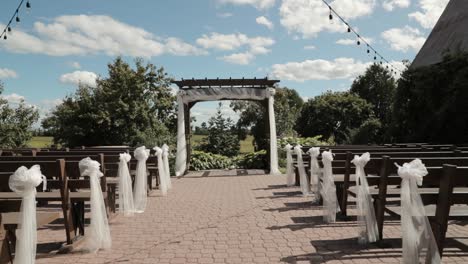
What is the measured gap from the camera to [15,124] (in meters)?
18.4

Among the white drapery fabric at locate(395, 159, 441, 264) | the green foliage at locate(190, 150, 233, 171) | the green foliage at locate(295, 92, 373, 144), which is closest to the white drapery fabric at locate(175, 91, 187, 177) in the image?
the green foliage at locate(190, 150, 233, 171)

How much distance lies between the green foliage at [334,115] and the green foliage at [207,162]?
2456 centimetres

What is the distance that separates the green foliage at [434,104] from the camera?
46.6 feet

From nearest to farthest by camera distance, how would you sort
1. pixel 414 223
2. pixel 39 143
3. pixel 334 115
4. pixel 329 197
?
pixel 414 223, pixel 329 197, pixel 39 143, pixel 334 115

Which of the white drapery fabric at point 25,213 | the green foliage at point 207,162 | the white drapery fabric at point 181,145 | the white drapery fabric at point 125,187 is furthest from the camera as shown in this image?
the green foliage at point 207,162

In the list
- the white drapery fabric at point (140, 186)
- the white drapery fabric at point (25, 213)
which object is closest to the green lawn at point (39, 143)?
the white drapery fabric at point (140, 186)

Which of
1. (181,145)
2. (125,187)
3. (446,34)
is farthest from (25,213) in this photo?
(446,34)

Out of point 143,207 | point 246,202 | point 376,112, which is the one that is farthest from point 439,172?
point 376,112

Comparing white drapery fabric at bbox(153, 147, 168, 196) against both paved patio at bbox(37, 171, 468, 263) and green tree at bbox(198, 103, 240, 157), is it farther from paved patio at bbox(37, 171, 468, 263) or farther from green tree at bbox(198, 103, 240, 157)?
green tree at bbox(198, 103, 240, 157)

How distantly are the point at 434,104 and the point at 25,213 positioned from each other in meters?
15.3

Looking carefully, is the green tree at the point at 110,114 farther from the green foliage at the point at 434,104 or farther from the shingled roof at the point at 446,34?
the shingled roof at the point at 446,34

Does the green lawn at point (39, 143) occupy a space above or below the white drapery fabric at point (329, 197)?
above

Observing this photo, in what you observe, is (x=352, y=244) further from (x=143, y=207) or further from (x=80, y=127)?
(x=80, y=127)

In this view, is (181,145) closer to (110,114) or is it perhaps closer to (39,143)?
(110,114)
